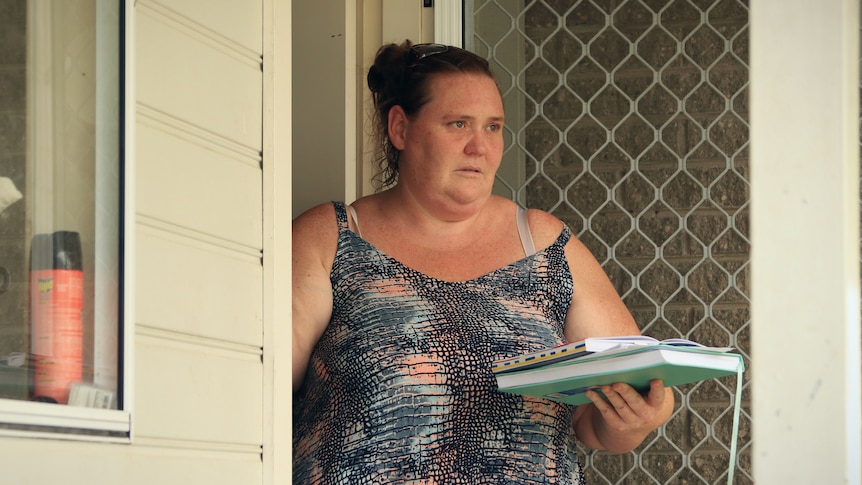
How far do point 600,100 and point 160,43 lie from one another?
8.33 feet

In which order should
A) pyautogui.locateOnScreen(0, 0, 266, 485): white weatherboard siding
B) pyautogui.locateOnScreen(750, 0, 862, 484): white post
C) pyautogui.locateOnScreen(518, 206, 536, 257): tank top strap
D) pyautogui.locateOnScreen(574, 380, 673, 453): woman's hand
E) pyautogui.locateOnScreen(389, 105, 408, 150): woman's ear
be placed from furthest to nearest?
1. pyautogui.locateOnScreen(389, 105, 408, 150): woman's ear
2. pyautogui.locateOnScreen(518, 206, 536, 257): tank top strap
3. pyautogui.locateOnScreen(574, 380, 673, 453): woman's hand
4. pyautogui.locateOnScreen(0, 0, 266, 485): white weatherboard siding
5. pyautogui.locateOnScreen(750, 0, 862, 484): white post

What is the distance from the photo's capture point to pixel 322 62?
299 centimetres

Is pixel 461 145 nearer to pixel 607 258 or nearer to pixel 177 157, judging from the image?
pixel 177 157

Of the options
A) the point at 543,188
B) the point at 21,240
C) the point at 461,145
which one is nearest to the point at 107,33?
the point at 21,240

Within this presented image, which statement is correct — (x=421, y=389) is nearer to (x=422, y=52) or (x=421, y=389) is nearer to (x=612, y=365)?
(x=612, y=365)

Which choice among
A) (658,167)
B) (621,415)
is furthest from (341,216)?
(658,167)

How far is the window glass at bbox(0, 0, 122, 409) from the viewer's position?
132 centimetres

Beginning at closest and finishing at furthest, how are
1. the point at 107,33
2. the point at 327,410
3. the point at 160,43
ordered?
the point at 107,33, the point at 160,43, the point at 327,410

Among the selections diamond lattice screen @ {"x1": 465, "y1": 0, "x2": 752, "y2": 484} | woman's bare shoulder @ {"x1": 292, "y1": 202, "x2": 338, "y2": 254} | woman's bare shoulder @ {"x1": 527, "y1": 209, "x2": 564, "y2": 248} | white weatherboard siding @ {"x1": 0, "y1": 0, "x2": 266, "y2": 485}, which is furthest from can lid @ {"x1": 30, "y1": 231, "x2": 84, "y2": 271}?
diamond lattice screen @ {"x1": 465, "y1": 0, "x2": 752, "y2": 484}

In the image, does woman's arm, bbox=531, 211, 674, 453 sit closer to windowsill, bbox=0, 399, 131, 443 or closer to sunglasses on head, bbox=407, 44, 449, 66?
sunglasses on head, bbox=407, 44, 449, 66

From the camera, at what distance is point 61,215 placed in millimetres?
1405

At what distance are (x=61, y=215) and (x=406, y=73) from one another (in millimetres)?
1267

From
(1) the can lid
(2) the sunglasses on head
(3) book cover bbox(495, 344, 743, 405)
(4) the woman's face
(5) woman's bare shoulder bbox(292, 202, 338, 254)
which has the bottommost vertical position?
(3) book cover bbox(495, 344, 743, 405)

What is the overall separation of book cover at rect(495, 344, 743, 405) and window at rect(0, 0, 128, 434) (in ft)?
2.48
